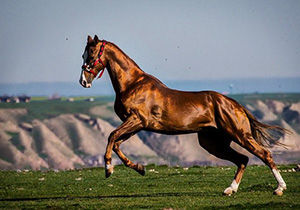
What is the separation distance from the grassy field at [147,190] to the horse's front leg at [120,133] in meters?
0.81

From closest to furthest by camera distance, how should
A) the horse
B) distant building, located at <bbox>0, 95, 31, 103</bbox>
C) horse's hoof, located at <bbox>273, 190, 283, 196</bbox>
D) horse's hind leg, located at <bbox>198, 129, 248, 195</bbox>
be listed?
horse's hoof, located at <bbox>273, 190, 283, 196</bbox> → the horse → horse's hind leg, located at <bbox>198, 129, 248, 195</bbox> → distant building, located at <bbox>0, 95, 31, 103</bbox>

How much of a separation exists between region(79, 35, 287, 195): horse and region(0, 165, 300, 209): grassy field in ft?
2.88

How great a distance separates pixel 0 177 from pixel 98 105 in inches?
4259

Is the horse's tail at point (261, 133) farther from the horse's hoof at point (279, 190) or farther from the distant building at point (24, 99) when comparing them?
the distant building at point (24, 99)

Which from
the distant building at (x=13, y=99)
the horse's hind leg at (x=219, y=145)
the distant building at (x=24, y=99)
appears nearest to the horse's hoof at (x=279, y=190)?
the horse's hind leg at (x=219, y=145)

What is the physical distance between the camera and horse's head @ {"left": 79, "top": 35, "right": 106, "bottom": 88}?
1659 centimetres

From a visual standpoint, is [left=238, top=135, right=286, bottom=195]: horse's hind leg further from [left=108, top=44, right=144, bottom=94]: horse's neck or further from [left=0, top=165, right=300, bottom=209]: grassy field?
[left=108, top=44, right=144, bottom=94]: horse's neck

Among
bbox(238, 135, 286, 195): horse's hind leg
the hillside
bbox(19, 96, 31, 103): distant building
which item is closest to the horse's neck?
bbox(238, 135, 286, 195): horse's hind leg

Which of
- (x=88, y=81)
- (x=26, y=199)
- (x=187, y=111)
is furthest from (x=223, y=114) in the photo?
(x=26, y=199)

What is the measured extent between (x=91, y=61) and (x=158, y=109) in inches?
80.4

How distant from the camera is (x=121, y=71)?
16609mm

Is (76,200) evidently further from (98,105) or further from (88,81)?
(98,105)

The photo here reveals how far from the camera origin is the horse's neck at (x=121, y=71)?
16.6m

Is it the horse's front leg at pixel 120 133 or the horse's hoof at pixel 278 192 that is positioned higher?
the horse's front leg at pixel 120 133
